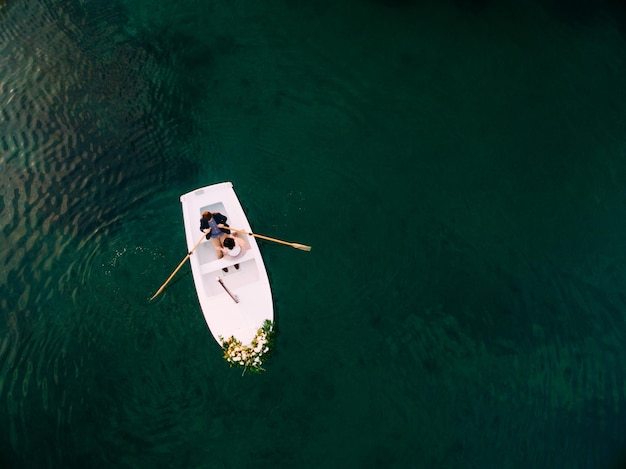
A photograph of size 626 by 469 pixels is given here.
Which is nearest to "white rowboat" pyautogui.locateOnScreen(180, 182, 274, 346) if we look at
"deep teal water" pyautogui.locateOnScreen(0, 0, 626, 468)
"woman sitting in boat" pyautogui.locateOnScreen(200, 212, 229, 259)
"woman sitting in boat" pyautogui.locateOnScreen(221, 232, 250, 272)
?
"woman sitting in boat" pyautogui.locateOnScreen(221, 232, 250, 272)

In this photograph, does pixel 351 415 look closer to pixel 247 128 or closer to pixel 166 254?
pixel 166 254

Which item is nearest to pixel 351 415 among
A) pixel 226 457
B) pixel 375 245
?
pixel 226 457

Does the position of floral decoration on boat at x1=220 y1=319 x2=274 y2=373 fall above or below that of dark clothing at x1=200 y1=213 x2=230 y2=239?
below

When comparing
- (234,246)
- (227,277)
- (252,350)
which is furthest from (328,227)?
(252,350)

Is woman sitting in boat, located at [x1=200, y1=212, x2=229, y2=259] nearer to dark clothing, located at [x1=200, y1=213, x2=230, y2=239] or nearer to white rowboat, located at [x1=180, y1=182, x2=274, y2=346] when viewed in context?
dark clothing, located at [x1=200, y1=213, x2=230, y2=239]

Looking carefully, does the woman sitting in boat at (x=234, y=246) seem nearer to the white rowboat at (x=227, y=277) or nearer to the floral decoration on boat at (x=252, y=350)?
the white rowboat at (x=227, y=277)
